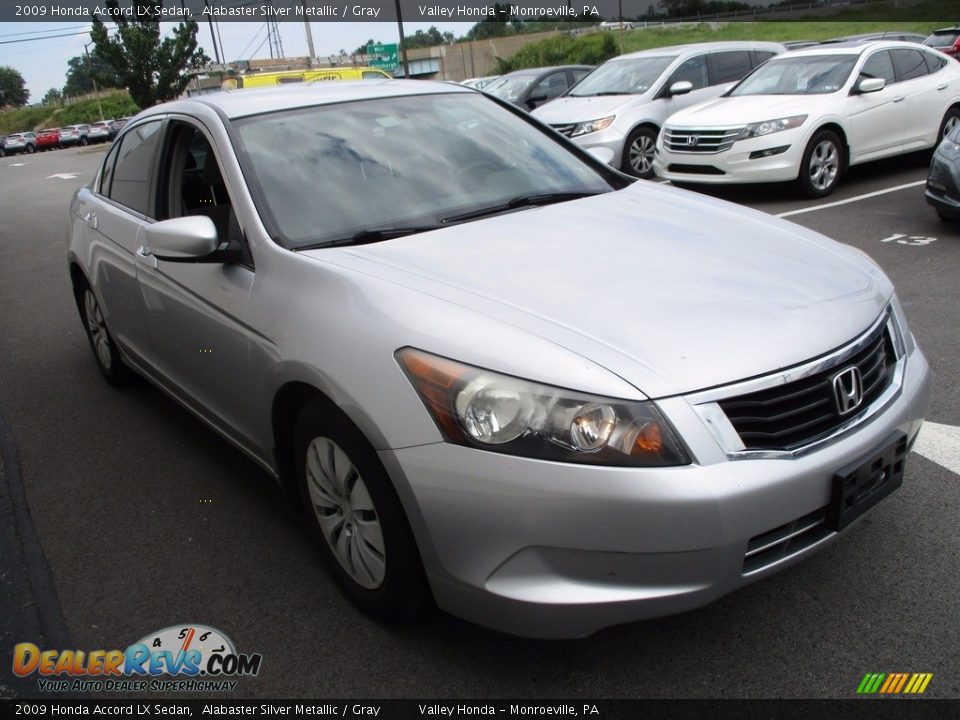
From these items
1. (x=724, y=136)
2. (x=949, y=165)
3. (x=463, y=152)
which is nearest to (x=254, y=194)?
(x=463, y=152)

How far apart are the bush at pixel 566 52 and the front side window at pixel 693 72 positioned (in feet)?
128

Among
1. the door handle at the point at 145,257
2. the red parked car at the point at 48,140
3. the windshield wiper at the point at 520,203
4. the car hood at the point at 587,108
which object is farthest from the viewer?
the red parked car at the point at 48,140

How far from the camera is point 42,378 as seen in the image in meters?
5.54

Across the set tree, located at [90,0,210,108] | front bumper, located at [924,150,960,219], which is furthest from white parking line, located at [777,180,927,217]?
tree, located at [90,0,210,108]

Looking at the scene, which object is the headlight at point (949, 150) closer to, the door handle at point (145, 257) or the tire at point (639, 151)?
the tire at point (639, 151)

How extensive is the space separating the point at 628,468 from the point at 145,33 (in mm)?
46837

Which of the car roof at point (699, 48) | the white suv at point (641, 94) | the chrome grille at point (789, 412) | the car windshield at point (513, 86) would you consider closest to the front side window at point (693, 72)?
the white suv at point (641, 94)

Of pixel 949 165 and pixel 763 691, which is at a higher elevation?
pixel 949 165

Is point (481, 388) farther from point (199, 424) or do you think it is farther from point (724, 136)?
point (724, 136)

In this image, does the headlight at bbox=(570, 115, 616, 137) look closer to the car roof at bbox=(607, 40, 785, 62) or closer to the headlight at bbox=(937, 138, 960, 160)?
the car roof at bbox=(607, 40, 785, 62)

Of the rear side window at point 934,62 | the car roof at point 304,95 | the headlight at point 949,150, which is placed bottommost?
the headlight at point 949,150

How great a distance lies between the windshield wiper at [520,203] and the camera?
316 centimetres

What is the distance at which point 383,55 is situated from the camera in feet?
134

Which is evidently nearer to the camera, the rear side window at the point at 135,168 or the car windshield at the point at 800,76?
→ the rear side window at the point at 135,168
